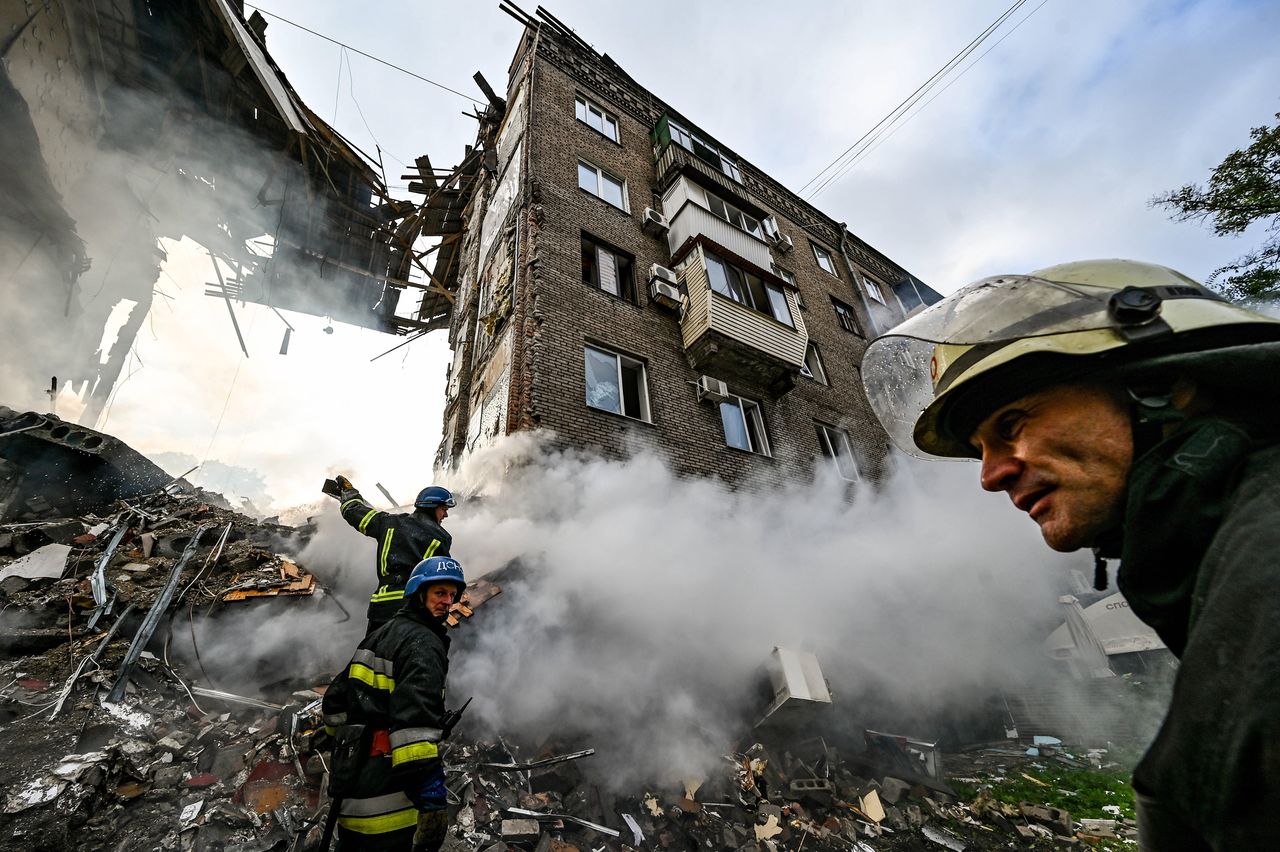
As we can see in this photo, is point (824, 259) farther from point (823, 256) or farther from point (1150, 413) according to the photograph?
point (1150, 413)

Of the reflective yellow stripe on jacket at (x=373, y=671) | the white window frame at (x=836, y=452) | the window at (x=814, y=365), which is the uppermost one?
the window at (x=814, y=365)

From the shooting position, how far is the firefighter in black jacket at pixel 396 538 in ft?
12.7

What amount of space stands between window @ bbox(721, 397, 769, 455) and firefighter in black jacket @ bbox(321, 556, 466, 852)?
6.59 meters

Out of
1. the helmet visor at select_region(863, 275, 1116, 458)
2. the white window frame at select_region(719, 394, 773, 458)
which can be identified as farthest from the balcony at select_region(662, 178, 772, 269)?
the helmet visor at select_region(863, 275, 1116, 458)

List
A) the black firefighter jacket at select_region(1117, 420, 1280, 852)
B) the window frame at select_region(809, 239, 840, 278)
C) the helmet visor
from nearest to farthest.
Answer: the black firefighter jacket at select_region(1117, 420, 1280, 852) → the helmet visor → the window frame at select_region(809, 239, 840, 278)

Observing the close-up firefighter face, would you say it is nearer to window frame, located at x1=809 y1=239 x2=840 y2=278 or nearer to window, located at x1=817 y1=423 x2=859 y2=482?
window, located at x1=817 y1=423 x2=859 y2=482

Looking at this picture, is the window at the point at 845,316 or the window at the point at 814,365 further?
the window at the point at 845,316

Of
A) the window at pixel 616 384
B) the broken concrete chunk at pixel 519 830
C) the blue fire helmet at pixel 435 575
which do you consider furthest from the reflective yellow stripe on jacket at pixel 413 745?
the window at pixel 616 384

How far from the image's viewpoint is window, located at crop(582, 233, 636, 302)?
8.74 meters

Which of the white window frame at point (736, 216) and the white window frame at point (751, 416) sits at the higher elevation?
the white window frame at point (736, 216)

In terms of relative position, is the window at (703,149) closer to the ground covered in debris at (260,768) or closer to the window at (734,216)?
the window at (734,216)

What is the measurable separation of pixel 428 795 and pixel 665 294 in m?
7.93

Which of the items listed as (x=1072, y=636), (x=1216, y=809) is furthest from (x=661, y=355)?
(x=1072, y=636)

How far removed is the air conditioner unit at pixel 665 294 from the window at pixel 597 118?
5.04 m
